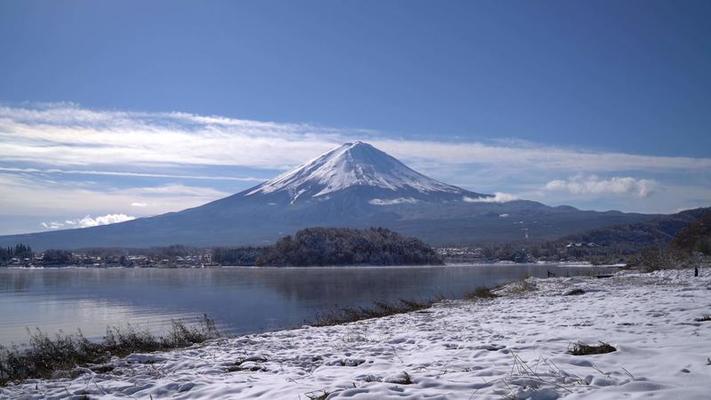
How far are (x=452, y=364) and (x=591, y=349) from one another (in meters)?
2.11

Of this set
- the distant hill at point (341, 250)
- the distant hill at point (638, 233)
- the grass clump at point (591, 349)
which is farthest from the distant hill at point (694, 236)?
the distant hill at point (638, 233)

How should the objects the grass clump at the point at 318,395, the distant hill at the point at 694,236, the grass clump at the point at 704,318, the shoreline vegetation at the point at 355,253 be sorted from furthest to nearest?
the shoreline vegetation at the point at 355,253, the distant hill at the point at 694,236, the grass clump at the point at 704,318, the grass clump at the point at 318,395

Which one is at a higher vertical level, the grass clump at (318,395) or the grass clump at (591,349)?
the grass clump at (591,349)

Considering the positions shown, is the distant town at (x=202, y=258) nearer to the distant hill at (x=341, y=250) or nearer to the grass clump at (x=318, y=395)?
the distant hill at (x=341, y=250)

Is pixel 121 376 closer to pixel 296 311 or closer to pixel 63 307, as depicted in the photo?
pixel 296 311

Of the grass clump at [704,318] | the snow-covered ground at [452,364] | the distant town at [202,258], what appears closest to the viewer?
the snow-covered ground at [452,364]

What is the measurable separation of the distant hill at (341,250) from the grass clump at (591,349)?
3845 inches

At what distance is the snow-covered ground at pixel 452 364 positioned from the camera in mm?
6098

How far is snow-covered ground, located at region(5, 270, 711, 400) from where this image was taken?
20.0 feet

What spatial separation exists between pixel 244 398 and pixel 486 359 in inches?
140

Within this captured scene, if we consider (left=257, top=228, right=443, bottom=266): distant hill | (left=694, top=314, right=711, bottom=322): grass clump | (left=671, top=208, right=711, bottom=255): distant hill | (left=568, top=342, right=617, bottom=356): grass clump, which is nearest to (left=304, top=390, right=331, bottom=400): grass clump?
(left=568, top=342, right=617, bottom=356): grass clump

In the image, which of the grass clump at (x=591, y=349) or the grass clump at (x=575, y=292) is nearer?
the grass clump at (x=591, y=349)

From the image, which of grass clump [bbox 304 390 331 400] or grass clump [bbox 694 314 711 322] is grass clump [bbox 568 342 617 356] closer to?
grass clump [bbox 694 314 711 322]

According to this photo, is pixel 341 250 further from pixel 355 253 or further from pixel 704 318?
pixel 704 318
